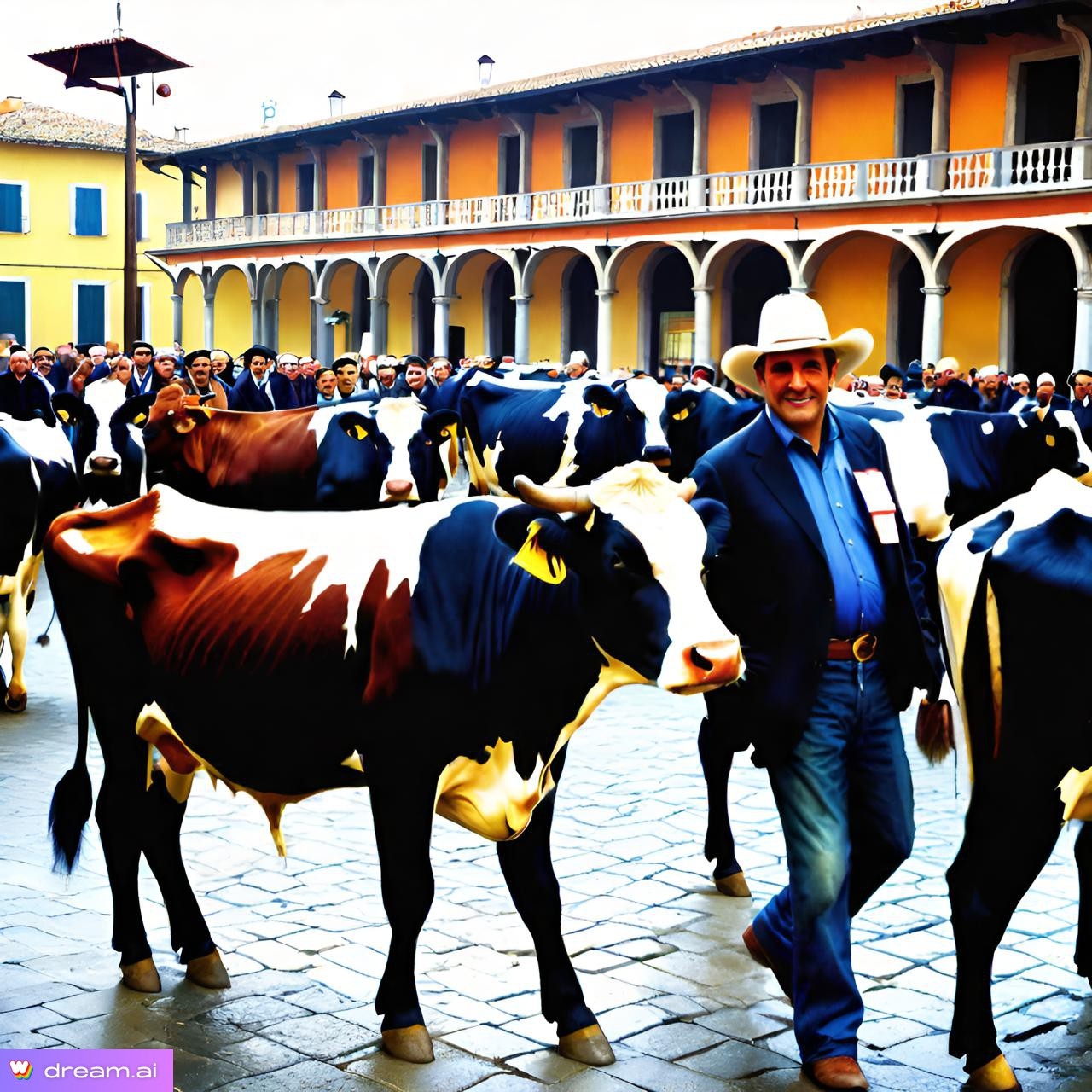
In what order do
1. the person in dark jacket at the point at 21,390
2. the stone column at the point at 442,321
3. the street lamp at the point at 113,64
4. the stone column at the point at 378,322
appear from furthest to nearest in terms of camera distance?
the stone column at the point at 378,322 → the stone column at the point at 442,321 → the street lamp at the point at 113,64 → the person in dark jacket at the point at 21,390

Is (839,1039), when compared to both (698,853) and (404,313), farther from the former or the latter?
(404,313)

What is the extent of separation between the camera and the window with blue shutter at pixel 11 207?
1809 inches

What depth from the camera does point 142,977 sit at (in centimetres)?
465

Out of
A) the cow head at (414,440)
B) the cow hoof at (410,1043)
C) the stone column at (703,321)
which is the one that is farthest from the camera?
the stone column at (703,321)

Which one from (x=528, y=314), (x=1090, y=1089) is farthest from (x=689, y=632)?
(x=528, y=314)

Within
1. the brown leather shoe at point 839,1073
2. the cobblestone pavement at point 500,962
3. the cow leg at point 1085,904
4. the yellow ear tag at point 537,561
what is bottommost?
the cobblestone pavement at point 500,962

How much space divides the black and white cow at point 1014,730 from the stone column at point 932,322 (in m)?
22.4

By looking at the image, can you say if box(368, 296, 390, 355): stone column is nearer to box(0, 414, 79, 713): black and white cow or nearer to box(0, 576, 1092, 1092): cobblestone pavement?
box(0, 414, 79, 713): black and white cow

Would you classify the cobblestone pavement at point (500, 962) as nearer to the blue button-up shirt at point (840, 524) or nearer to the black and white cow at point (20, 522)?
the blue button-up shirt at point (840, 524)

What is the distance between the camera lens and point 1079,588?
13.3 ft

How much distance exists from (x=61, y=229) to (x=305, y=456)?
1515 inches

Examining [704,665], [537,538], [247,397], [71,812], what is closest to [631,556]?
[537,538]

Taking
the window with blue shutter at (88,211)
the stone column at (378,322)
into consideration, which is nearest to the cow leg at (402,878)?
the stone column at (378,322)

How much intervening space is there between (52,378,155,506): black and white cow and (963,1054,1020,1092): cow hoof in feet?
26.9
